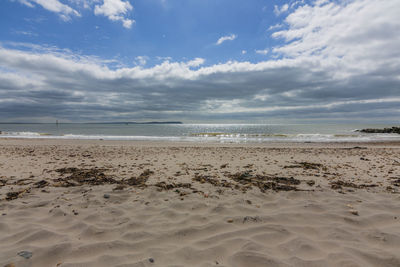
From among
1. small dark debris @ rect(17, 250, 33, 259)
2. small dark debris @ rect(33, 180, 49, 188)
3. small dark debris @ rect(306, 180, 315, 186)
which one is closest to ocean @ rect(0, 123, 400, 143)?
small dark debris @ rect(306, 180, 315, 186)

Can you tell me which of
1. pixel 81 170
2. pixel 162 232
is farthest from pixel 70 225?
pixel 81 170

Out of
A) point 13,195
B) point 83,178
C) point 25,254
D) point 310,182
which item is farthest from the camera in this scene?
point 83,178

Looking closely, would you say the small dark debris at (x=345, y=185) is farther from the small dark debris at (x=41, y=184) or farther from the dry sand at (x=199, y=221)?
the small dark debris at (x=41, y=184)

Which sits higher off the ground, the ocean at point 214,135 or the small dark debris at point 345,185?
the ocean at point 214,135

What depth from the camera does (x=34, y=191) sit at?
5164 millimetres

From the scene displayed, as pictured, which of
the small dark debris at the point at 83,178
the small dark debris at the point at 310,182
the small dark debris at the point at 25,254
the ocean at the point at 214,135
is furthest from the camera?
the ocean at the point at 214,135

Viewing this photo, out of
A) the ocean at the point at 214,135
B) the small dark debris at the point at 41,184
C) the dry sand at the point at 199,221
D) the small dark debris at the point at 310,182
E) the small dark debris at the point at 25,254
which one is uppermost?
the ocean at the point at 214,135

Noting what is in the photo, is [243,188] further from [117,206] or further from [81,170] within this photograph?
[81,170]

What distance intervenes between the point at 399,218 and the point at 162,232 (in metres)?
4.56

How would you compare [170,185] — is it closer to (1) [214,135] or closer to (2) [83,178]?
(2) [83,178]

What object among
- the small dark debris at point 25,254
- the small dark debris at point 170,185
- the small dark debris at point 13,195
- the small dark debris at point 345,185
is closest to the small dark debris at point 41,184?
the small dark debris at point 13,195

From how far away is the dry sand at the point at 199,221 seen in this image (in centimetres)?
268

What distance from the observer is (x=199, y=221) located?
3.66 meters

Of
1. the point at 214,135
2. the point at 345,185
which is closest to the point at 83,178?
the point at 345,185
